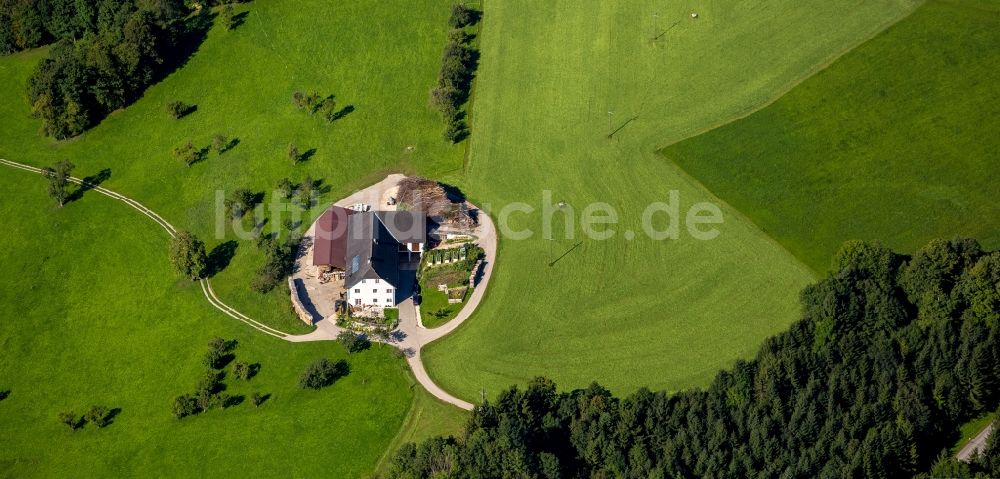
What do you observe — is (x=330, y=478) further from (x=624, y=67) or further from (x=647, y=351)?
(x=624, y=67)

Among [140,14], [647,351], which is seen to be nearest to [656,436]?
[647,351]

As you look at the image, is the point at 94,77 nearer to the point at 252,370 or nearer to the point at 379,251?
the point at 379,251

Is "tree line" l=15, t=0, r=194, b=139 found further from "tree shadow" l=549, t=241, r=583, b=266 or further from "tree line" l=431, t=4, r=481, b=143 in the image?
"tree shadow" l=549, t=241, r=583, b=266

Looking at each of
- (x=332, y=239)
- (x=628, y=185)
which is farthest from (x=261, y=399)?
(x=628, y=185)

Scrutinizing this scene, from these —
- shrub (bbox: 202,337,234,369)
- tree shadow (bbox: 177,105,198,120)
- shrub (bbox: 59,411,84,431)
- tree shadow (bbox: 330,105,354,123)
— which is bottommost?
shrub (bbox: 59,411,84,431)

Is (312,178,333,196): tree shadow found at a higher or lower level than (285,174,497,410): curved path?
higher

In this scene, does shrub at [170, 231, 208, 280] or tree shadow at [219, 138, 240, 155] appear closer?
shrub at [170, 231, 208, 280]

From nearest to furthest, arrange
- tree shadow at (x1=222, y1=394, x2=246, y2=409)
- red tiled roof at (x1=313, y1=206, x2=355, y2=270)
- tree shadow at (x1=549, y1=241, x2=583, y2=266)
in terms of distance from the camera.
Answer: tree shadow at (x1=222, y1=394, x2=246, y2=409) → tree shadow at (x1=549, y1=241, x2=583, y2=266) → red tiled roof at (x1=313, y1=206, x2=355, y2=270)

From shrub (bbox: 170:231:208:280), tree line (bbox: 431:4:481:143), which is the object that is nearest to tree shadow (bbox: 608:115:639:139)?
tree line (bbox: 431:4:481:143)
